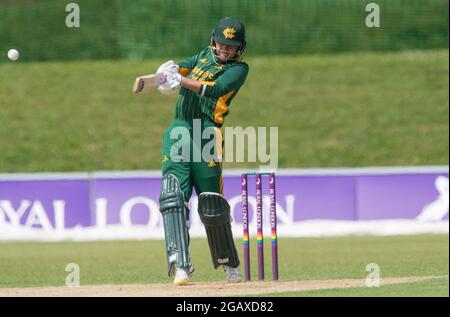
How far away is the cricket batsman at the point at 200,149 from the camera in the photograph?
9320 mm

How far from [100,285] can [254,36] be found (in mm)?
17926

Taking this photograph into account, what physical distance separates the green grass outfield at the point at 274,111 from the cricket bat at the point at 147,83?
42.1ft

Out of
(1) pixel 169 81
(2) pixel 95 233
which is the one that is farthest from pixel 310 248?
(1) pixel 169 81

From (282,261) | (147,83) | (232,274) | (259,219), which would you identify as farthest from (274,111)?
(147,83)

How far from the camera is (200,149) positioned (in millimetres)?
9461

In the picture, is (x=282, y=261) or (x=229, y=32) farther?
(x=282, y=261)

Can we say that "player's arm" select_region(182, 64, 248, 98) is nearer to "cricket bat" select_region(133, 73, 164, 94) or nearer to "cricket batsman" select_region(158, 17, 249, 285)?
"cricket batsman" select_region(158, 17, 249, 285)

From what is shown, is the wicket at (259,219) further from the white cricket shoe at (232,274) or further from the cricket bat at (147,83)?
the cricket bat at (147,83)

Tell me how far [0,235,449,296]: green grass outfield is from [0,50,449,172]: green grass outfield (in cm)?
542

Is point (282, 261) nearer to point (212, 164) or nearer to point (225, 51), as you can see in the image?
point (212, 164)

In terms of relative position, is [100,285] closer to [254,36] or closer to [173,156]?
[173,156]

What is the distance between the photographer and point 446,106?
78.8 ft

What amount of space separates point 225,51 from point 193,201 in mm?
7981

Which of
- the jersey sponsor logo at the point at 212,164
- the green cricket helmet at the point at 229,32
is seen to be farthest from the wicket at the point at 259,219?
the green cricket helmet at the point at 229,32
